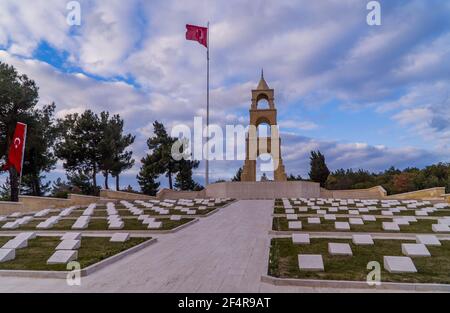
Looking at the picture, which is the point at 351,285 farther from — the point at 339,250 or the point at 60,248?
the point at 60,248

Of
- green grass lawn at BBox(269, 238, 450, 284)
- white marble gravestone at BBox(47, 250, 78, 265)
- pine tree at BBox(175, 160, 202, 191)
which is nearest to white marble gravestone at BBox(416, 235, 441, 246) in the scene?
green grass lawn at BBox(269, 238, 450, 284)

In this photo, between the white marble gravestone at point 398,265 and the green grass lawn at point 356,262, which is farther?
the white marble gravestone at point 398,265

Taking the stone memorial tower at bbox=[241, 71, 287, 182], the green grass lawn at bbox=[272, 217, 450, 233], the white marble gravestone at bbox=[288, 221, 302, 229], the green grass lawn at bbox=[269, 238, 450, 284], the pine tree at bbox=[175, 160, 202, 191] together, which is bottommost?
the green grass lawn at bbox=[269, 238, 450, 284]

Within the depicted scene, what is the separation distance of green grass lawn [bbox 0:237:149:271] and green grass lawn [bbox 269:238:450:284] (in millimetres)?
4001

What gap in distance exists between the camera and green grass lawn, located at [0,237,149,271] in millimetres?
8566

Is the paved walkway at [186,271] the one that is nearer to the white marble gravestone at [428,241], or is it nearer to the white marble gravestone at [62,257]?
the white marble gravestone at [62,257]

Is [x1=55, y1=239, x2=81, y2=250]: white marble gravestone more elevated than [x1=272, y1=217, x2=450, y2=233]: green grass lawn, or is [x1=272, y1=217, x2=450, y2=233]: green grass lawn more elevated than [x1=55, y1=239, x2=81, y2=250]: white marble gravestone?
[x1=272, y1=217, x2=450, y2=233]: green grass lawn

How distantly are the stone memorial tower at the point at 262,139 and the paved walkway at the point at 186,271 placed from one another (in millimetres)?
31387

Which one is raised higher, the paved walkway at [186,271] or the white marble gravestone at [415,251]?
the white marble gravestone at [415,251]

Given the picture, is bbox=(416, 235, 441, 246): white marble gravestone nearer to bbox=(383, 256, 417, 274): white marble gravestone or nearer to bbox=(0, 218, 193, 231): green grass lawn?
bbox=(383, 256, 417, 274): white marble gravestone

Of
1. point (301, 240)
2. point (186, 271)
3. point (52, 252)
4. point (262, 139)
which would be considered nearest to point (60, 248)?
point (52, 252)

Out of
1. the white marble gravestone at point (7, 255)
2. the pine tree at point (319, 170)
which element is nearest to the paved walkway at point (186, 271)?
the white marble gravestone at point (7, 255)

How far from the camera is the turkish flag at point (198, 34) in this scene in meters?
35.8
